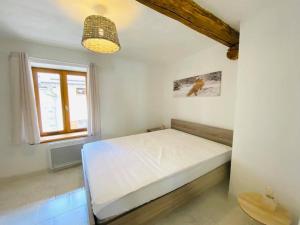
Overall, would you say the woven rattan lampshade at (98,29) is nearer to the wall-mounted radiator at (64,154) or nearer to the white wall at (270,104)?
the white wall at (270,104)

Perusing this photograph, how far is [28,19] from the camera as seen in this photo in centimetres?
172

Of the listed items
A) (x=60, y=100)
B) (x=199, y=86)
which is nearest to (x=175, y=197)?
(x=199, y=86)

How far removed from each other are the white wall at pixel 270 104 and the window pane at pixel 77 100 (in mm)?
3229

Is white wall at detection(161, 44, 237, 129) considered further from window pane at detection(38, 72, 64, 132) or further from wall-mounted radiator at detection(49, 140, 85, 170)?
window pane at detection(38, 72, 64, 132)

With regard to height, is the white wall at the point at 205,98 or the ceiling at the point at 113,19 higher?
the ceiling at the point at 113,19

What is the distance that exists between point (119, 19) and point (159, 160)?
1954 mm

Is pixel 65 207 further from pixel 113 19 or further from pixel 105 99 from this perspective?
pixel 113 19

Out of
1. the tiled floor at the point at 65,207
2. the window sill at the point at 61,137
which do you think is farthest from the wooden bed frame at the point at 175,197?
the window sill at the point at 61,137

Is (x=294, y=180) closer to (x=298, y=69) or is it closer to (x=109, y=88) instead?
(x=298, y=69)

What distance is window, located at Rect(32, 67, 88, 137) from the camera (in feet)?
9.11

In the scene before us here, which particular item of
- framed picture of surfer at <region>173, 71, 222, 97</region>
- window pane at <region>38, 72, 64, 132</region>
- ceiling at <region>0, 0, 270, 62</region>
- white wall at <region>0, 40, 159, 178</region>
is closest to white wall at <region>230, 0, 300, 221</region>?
ceiling at <region>0, 0, 270, 62</region>

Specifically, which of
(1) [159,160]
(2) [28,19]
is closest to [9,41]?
(2) [28,19]

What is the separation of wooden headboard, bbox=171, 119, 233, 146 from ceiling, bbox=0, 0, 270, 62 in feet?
5.39

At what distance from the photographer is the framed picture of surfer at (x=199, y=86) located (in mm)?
2528
